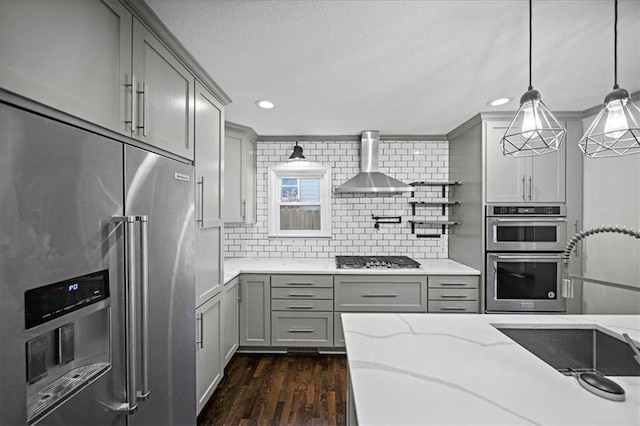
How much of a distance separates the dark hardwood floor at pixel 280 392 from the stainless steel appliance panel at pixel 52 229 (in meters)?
1.25

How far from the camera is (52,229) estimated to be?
2.78ft

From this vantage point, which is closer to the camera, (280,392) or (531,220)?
(280,392)

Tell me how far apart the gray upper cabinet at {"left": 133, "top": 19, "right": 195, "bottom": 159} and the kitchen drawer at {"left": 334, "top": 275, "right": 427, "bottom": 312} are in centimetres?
192

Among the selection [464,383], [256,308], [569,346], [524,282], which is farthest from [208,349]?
[524,282]

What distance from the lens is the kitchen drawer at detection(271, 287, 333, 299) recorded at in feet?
9.78

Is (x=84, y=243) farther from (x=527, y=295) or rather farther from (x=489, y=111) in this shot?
(x=527, y=295)

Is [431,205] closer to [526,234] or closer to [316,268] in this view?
[526,234]

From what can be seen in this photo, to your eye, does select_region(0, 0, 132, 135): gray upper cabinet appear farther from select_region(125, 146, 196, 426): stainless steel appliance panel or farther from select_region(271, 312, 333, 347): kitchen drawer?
select_region(271, 312, 333, 347): kitchen drawer

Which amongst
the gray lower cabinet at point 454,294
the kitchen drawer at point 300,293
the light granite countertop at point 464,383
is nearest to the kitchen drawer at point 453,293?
the gray lower cabinet at point 454,294

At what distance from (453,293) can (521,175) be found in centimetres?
129

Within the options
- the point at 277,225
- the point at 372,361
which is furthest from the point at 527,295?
the point at 277,225

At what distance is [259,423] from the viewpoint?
6.70ft

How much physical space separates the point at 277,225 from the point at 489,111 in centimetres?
257

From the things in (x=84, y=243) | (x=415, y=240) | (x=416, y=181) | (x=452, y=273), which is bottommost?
(x=452, y=273)
